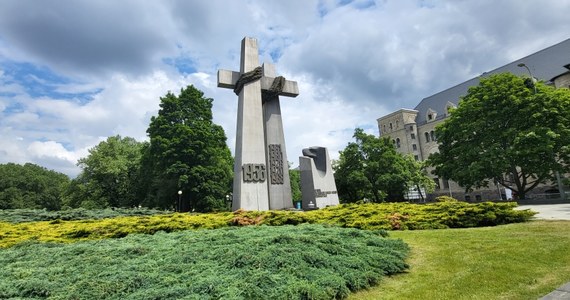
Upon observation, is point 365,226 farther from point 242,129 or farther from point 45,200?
point 45,200

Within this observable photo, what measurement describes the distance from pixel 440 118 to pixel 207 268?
68864 mm

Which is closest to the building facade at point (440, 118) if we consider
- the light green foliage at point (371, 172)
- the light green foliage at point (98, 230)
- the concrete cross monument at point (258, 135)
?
the light green foliage at point (371, 172)

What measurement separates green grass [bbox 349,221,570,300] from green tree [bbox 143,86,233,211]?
997 inches

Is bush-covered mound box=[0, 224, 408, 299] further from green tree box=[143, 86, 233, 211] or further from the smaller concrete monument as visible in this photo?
green tree box=[143, 86, 233, 211]

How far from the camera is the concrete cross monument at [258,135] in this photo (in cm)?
1892

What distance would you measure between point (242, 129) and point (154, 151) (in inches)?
615

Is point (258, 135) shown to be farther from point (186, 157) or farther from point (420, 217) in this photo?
point (186, 157)

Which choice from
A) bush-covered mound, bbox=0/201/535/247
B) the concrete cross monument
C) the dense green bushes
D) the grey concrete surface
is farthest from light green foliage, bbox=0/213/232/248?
the grey concrete surface

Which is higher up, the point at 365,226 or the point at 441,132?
the point at 441,132

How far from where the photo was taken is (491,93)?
25734 millimetres

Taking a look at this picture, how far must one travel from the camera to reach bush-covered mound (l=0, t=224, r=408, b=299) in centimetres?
427

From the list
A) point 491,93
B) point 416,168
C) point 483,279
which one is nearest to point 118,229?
point 483,279

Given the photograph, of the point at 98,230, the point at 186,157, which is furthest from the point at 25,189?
the point at 98,230

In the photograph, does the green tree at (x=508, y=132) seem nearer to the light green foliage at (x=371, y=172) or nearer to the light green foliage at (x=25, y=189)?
the light green foliage at (x=371, y=172)
